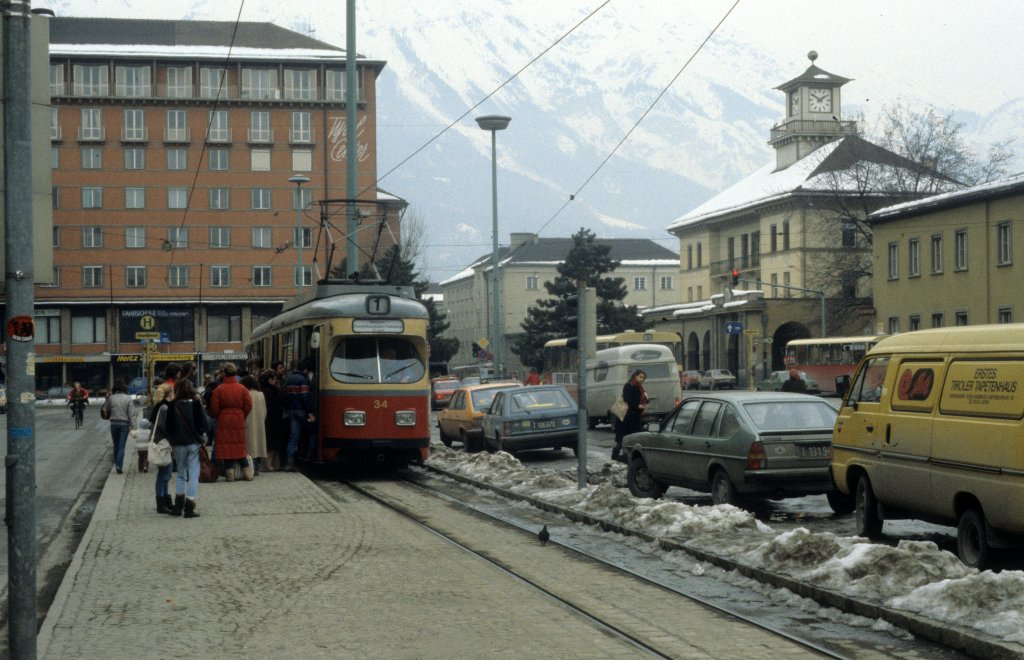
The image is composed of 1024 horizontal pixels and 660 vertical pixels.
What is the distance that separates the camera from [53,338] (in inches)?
3605

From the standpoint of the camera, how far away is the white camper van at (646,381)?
4035 cm

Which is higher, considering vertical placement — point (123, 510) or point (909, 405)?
point (909, 405)

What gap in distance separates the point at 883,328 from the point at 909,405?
54805 mm

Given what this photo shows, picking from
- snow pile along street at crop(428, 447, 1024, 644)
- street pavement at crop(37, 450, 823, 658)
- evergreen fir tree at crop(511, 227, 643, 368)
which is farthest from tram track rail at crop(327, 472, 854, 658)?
evergreen fir tree at crop(511, 227, 643, 368)

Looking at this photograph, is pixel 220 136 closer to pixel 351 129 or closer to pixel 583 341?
pixel 351 129

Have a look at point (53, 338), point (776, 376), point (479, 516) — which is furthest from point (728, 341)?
point (479, 516)

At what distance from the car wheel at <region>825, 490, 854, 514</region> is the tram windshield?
8683 mm

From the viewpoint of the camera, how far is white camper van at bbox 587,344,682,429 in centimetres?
4035

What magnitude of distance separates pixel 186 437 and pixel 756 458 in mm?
6345

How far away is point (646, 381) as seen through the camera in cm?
4050

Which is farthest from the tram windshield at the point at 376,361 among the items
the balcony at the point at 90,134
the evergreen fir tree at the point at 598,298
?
the balcony at the point at 90,134

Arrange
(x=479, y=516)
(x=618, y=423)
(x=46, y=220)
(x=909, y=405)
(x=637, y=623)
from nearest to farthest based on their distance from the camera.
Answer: (x=46, y=220)
(x=637, y=623)
(x=909, y=405)
(x=479, y=516)
(x=618, y=423)

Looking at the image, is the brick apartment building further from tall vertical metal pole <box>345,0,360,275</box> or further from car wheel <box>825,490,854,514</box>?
car wheel <box>825,490,854,514</box>

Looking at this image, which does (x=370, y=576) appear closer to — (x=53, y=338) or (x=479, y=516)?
(x=479, y=516)
